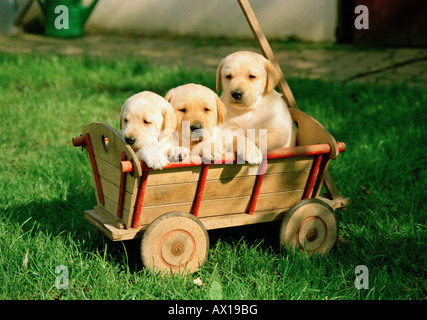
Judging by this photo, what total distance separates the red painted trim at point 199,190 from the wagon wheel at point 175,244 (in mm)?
94

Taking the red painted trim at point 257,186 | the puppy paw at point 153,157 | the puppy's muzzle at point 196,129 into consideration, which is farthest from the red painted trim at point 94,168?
the red painted trim at point 257,186

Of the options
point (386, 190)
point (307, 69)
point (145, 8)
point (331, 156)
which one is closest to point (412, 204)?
point (386, 190)

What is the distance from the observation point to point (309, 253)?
10.7 feet

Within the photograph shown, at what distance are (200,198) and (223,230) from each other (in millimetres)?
777

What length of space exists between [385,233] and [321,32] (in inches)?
254

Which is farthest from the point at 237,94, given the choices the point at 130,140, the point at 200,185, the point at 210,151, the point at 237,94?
the point at 130,140

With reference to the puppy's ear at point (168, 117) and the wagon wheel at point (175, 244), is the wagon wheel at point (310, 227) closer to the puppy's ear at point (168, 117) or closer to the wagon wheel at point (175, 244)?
the wagon wheel at point (175, 244)

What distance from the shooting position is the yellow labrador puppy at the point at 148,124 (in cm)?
280

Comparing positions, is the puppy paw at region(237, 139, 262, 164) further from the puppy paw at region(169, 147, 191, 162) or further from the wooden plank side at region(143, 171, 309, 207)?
the puppy paw at region(169, 147, 191, 162)

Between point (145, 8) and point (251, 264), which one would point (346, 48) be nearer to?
point (145, 8)

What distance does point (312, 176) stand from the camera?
3.25 metres

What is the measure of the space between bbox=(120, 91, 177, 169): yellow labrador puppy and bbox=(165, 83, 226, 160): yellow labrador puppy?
10 cm

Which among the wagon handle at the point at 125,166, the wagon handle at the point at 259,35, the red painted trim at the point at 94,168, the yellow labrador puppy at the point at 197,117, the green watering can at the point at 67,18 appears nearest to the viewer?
the wagon handle at the point at 125,166

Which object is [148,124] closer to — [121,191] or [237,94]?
[121,191]
